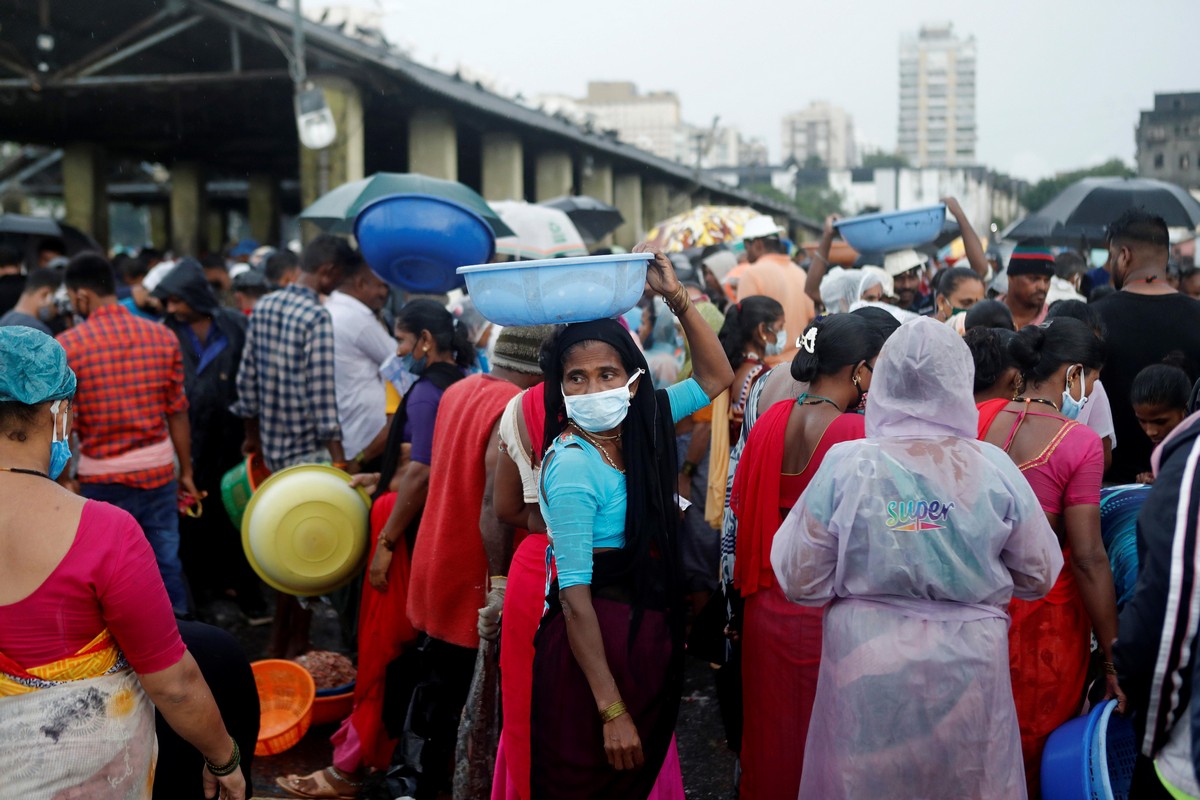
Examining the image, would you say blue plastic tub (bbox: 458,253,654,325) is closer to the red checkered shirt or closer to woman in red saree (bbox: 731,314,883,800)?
woman in red saree (bbox: 731,314,883,800)

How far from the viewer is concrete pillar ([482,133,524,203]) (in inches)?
661

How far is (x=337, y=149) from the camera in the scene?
13.5m

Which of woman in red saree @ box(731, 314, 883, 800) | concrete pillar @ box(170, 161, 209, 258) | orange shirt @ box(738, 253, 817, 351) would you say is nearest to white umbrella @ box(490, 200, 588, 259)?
orange shirt @ box(738, 253, 817, 351)

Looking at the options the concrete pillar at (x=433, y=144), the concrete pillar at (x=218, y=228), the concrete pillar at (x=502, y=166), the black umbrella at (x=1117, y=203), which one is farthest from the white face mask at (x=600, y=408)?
the concrete pillar at (x=218, y=228)

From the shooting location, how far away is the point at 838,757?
2.79 metres

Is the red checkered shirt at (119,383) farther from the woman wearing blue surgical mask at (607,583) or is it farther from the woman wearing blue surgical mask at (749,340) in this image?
the woman wearing blue surgical mask at (607,583)

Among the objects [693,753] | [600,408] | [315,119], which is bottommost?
[693,753]

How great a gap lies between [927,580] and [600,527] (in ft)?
2.89

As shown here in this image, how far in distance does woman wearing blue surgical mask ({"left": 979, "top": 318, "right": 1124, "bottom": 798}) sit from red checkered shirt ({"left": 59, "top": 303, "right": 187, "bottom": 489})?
4.09m

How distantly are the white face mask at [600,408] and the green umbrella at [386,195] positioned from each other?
277 centimetres

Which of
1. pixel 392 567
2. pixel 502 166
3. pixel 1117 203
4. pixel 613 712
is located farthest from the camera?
pixel 502 166

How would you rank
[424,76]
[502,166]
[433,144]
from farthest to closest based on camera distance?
[502,166] < [433,144] < [424,76]

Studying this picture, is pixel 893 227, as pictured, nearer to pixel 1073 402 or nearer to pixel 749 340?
pixel 749 340

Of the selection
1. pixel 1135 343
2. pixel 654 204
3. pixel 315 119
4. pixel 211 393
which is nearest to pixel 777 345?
pixel 1135 343
